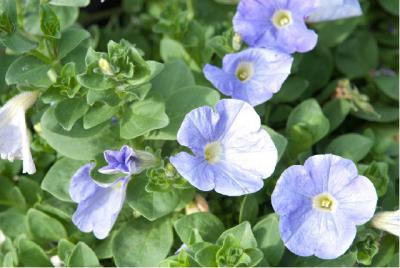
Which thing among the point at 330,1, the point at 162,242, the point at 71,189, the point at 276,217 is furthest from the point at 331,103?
the point at 71,189

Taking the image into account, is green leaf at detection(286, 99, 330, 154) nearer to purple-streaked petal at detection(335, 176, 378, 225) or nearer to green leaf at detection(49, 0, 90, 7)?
purple-streaked petal at detection(335, 176, 378, 225)

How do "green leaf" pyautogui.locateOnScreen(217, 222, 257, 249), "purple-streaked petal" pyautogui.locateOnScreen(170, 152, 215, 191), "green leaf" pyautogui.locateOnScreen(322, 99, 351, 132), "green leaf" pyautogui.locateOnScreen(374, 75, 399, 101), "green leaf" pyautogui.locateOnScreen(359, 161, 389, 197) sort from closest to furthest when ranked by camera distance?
"purple-streaked petal" pyautogui.locateOnScreen(170, 152, 215, 191) < "green leaf" pyautogui.locateOnScreen(217, 222, 257, 249) < "green leaf" pyautogui.locateOnScreen(359, 161, 389, 197) < "green leaf" pyautogui.locateOnScreen(322, 99, 351, 132) < "green leaf" pyautogui.locateOnScreen(374, 75, 399, 101)

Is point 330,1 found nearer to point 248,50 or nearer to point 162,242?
point 248,50

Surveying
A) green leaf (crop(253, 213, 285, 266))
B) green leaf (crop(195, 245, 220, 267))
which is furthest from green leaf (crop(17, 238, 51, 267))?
green leaf (crop(253, 213, 285, 266))

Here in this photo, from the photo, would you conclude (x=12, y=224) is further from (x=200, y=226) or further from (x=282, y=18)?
(x=282, y=18)

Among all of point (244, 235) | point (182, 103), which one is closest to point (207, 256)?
point (244, 235)

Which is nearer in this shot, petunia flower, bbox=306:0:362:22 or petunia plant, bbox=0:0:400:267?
petunia plant, bbox=0:0:400:267
